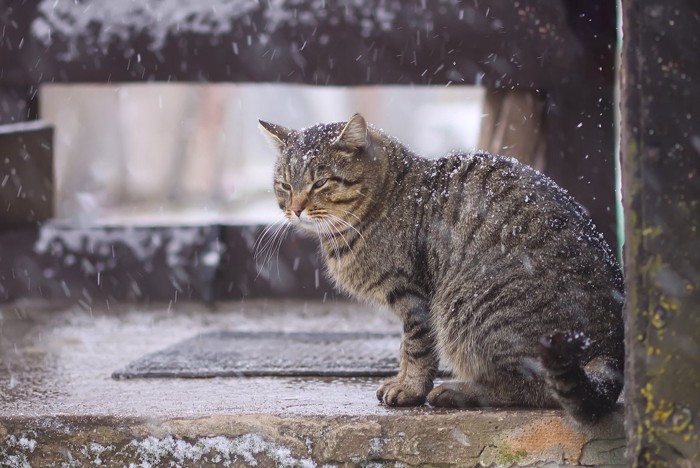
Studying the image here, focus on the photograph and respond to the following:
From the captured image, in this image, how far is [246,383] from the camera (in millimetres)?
3330

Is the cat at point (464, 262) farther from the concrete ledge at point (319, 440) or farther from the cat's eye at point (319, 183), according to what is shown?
the concrete ledge at point (319, 440)

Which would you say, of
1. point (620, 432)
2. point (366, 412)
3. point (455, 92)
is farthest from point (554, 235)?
point (455, 92)

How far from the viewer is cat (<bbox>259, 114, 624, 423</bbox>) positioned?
2.72 meters

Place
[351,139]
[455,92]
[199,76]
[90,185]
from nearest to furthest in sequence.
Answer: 1. [351,139]
2. [199,76]
3. [90,185]
4. [455,92]

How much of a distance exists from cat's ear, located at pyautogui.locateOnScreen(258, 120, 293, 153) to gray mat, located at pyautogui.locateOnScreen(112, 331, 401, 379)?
2.79 ft

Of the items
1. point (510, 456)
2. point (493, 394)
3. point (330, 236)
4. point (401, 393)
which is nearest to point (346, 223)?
point (330, 236)

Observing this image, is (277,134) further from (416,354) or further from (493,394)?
(493,394)

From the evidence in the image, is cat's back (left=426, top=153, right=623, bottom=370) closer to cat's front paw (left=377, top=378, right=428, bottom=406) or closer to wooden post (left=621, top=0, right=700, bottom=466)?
cat's front paw (left=377, top=378, right=428, bottom=406)

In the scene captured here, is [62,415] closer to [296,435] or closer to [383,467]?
[296,435]

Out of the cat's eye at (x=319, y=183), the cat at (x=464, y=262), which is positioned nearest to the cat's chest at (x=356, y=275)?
the cat at (x=464, y=262)

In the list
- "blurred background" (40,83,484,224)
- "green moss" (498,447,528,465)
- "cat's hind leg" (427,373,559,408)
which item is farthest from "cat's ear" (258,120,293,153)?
"blurred background" (40,83,484,224)

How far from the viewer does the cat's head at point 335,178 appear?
323 centimetres

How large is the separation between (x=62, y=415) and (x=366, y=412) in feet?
2.99

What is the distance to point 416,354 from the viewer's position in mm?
3004
